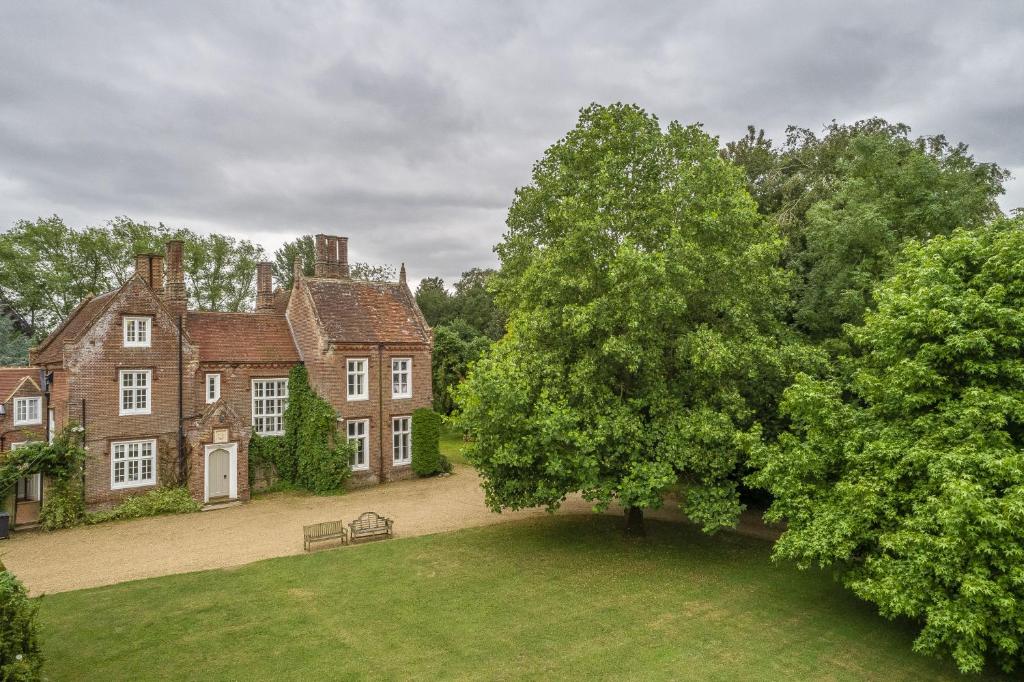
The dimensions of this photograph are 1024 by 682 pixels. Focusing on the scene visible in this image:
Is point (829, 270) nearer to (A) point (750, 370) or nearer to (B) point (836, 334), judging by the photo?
(B) point (836, 334)

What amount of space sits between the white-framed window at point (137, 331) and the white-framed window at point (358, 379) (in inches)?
351

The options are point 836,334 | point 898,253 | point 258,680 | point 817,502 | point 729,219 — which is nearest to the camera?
point 258,680

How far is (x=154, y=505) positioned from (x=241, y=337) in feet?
28.7

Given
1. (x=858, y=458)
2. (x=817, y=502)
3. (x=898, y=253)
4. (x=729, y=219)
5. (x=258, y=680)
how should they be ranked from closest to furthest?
(x=258, y=680)
(x=858, y=458)
(x=817, y=502)
(x=729, y=219)
(x=898, y=253)

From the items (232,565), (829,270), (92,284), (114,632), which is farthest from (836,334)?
(92,284)

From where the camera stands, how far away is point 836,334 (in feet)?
70.1

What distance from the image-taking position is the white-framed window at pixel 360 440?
30906mm

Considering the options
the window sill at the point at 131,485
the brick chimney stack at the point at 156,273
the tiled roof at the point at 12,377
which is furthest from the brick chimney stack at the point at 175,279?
the window sill at the point at 131,485

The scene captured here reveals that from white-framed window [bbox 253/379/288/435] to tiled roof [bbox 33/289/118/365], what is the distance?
24.1 feet

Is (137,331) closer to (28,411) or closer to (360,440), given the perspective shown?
(28,411)

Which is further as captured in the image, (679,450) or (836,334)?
(836,334)

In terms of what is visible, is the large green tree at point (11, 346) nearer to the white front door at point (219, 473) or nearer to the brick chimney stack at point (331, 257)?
the white front door at point (219, 473)

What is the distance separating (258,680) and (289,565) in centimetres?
711

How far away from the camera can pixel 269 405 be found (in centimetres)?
3028
